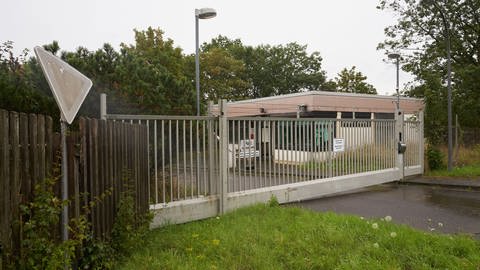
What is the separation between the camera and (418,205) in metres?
8.80

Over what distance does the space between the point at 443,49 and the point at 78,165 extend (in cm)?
2069

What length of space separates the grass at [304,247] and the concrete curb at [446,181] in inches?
269

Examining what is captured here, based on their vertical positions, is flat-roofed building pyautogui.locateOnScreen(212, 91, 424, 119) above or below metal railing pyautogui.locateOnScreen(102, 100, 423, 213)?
above

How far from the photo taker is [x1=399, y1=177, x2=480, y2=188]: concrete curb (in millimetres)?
11742

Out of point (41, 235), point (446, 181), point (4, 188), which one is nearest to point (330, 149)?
point (446, 181)

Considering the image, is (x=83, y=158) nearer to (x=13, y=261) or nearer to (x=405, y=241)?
(x=13, y=261)

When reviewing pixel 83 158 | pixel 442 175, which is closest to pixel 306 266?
pixel 83 158

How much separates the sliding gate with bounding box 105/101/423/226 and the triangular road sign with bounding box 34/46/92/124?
99.0 inches

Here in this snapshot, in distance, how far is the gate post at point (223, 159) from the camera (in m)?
7.55

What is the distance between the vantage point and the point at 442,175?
13570 millimetres

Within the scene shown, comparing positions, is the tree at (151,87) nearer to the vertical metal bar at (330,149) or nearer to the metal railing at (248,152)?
the metal railing at (248,152)

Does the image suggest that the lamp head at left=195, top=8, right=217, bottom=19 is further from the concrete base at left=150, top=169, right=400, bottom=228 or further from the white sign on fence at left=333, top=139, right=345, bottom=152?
the concrete base at left=150, top=169, right=400, bottom=228

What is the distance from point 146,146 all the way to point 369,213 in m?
4.44

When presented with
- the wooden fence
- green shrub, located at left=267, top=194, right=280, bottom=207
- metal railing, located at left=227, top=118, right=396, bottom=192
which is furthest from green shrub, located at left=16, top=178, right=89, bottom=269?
green shrub, located at left=267, top=194, right=280, bottom=207
